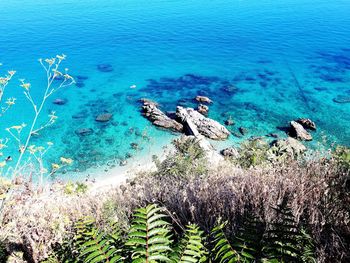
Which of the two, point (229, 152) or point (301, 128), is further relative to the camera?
point (301, 128)

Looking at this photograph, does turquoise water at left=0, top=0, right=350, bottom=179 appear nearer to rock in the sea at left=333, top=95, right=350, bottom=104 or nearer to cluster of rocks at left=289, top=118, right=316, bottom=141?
rock in the sea at left=333, top=95, right=350, bottom=104

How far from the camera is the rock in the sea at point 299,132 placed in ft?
71.2

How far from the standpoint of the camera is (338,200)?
4113mm

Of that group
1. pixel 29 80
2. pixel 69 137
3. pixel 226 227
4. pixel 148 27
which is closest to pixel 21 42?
pixel 29 80

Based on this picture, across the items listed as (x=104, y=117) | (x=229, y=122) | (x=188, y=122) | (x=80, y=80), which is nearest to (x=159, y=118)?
(x=188, y=122)

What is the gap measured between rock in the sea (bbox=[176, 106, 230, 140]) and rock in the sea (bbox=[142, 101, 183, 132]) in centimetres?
63

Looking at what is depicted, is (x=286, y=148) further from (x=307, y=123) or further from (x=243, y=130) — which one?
(x=307, y=123)

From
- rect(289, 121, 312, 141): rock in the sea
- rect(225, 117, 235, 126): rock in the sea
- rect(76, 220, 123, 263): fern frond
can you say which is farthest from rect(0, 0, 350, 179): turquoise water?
rect(76, 220, 123, 263): fern frond

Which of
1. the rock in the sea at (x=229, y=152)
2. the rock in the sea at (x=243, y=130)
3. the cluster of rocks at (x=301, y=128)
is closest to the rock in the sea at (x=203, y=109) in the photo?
the rock in the sea at (x=243, y=130)

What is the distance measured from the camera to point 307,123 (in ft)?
76.9

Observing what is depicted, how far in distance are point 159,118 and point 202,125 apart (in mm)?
3345

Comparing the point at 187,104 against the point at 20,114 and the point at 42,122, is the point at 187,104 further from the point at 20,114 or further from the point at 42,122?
the point at 20,114

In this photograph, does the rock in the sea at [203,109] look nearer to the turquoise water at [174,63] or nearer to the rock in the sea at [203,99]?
the turquoise water at [174,63]

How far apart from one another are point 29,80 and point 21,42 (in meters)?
13.8
